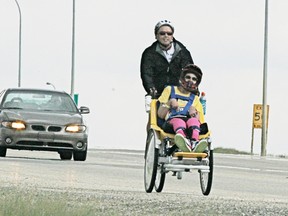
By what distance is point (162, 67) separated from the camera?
1712cm

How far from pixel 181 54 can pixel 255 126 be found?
38.4 m

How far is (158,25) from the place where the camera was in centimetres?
1698

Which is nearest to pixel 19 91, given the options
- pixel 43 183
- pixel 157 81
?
pixel 43 183

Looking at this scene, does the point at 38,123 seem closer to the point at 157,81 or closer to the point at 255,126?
the point at 157,81

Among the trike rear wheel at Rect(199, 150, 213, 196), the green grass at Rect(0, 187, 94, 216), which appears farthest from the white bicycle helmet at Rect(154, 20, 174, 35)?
the green grass at Rect(0, 187, 94, 216)

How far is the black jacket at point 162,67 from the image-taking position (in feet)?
56.0

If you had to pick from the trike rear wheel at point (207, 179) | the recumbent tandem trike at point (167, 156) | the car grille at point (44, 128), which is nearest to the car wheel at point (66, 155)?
the car grille at point (44, 128)

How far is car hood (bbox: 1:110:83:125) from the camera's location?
27875 mm

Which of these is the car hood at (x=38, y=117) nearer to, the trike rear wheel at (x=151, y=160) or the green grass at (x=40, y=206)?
the trike rear wheel at (x=151, y=160)

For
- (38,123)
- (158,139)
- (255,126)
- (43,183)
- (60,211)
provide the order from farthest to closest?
1. (255,126)
2. (38,123)
3. (43,183)
4. (158,139)
5. (60,211)

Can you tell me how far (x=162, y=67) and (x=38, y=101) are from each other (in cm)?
1190

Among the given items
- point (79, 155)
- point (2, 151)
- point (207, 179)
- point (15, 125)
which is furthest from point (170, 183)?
point (2, 151)

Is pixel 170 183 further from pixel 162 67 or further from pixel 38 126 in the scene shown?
pixel 38 126

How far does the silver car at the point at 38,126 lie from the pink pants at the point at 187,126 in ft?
38.4
